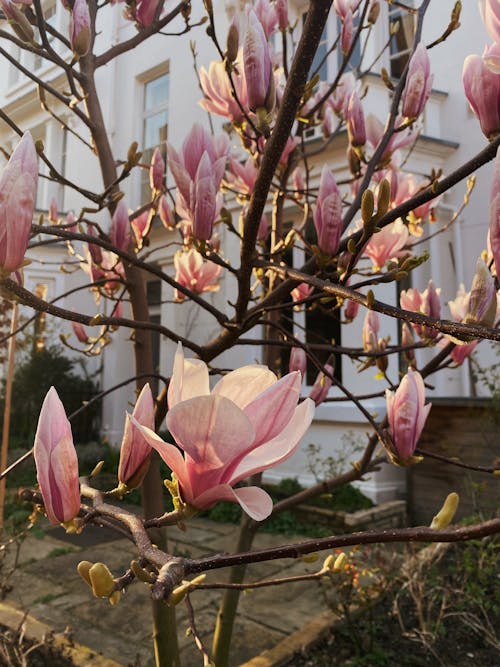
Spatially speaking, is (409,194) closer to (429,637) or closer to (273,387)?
(273,387)

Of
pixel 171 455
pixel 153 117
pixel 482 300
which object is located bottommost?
pixel 171 455

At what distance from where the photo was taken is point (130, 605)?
3.11m

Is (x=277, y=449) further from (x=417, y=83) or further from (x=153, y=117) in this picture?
(x=153, y=117)

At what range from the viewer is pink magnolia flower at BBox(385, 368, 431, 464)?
989 millimetres

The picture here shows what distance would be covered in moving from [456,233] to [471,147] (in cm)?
94

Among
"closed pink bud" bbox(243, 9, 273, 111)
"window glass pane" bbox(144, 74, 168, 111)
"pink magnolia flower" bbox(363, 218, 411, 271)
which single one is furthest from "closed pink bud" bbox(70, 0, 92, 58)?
"window glass pane" bbox(144, 74, 168, 111)

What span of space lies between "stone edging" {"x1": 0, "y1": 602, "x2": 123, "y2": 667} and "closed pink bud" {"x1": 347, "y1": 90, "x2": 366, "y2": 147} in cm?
200

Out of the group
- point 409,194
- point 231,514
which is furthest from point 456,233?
point 409,194

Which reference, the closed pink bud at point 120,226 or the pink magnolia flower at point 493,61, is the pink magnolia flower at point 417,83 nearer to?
the pink magnolia flower at point 493,61

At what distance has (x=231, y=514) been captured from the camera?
17.2ft

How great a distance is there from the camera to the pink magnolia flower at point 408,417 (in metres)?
0.99

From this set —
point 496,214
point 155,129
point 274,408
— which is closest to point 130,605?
point 274,408

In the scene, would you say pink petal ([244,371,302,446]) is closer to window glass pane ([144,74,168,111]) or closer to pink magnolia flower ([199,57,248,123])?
pink magnolia flower ([199,57,248,123])

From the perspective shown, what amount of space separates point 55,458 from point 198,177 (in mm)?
653
